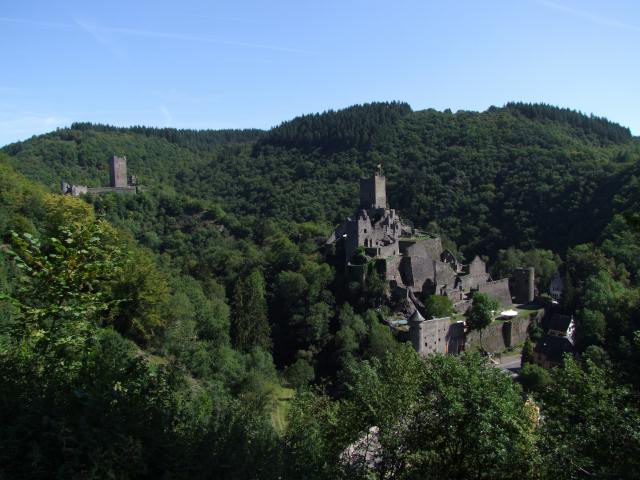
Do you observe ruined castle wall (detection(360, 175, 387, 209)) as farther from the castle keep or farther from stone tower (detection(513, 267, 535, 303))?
stone tower (detection(513, 267, 535, 303))

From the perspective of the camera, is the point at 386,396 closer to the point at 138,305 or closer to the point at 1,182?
the point at 138,305

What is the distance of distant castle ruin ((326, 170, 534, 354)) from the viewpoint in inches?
1372

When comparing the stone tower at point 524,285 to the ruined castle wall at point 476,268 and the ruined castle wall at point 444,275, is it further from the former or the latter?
the ruined castle wall at point 444,275

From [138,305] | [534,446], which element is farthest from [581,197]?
[534,446]

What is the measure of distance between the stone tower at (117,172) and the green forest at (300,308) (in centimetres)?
747

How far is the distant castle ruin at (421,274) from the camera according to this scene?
114 ft

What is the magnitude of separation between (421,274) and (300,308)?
9.38 m

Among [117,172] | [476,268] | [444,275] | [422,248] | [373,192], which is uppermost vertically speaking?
[117,172]

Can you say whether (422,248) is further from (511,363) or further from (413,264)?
(511,363)

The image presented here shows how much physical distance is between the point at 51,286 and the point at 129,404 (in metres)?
2.00

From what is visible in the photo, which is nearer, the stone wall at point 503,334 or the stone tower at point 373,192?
the stone wall at point 503,334

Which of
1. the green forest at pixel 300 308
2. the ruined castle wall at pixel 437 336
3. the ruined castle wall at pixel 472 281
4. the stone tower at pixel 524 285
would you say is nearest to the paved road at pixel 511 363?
the green forest at pixel 300 308

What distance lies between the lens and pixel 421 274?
129 feet

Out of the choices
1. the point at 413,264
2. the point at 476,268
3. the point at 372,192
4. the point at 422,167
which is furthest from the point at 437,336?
the point at 422,167
